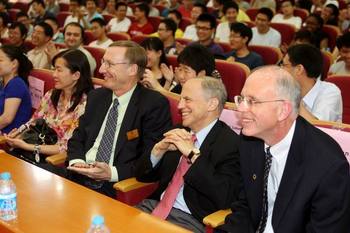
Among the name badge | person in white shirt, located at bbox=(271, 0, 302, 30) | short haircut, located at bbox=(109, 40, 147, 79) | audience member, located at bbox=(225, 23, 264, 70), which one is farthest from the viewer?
person in white shirt, located at bbox=(271, 0, 302, 30)

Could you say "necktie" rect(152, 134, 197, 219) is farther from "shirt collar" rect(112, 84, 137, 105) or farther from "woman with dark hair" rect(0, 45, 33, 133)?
"woman with dark hair" rect(0, 45, 33, 133)

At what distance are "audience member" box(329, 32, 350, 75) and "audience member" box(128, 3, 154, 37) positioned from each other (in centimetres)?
338

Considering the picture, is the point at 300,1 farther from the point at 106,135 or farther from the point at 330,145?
the point at 330,145

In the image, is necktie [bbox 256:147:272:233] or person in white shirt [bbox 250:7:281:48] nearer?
necktie [bbox 256:147:272:233]

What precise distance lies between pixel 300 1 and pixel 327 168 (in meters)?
6.91

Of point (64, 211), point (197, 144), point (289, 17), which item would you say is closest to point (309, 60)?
point (197, 144)

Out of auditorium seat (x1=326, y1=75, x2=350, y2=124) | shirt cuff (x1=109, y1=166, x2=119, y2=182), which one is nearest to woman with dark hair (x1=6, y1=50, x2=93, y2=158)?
shirt cuff (x1=109, y1=166, x2=119, y2=182)

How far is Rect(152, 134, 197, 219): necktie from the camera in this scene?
232cm

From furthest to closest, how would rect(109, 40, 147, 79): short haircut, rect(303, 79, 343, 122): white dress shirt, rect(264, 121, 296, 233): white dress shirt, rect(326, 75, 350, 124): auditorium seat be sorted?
rect(326, 75, 350, 124): auditorium seat, rect(303, 79, 343, 122): white dress shirt, rect(109, 40, 147, 79): short haircut, rect(264, 121, 296, 233): white dress shirt

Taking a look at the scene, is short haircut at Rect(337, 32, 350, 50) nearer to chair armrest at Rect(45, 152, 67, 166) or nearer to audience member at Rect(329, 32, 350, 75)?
audience member at Rect(329, 32, 350, 75)

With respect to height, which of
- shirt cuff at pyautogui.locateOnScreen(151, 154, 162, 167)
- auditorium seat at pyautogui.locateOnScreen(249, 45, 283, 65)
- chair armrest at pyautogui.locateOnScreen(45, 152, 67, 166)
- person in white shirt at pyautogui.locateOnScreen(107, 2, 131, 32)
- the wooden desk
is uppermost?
the wooden desk

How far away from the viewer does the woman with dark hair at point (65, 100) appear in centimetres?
300

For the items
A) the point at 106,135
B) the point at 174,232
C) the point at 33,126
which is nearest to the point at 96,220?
the point at 174,232

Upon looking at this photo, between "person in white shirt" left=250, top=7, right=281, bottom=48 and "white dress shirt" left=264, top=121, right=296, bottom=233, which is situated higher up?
"white dress shirt" left=264, top=121, right=296, bottom=233
